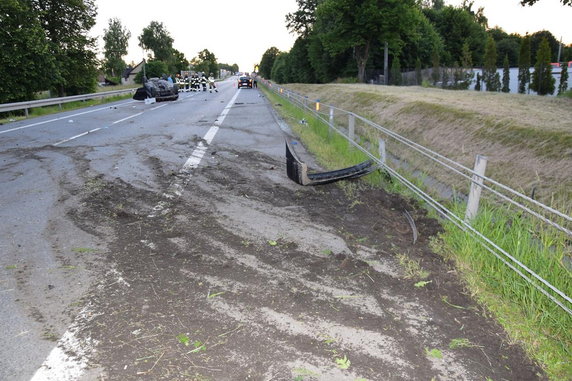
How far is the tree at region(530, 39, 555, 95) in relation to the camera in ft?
84.4

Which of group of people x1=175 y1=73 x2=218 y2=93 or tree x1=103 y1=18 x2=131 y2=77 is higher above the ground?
tree x1=103 y1=18 x2=131 y2=77

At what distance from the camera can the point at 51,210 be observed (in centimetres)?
622

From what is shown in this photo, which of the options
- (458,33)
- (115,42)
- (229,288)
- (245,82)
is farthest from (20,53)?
(115,42)

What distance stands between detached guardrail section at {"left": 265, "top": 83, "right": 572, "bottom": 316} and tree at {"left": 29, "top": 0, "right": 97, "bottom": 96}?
3016 centimetres

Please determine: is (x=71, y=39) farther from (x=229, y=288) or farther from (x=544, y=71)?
(x=229, y=288)

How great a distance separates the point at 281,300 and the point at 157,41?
14470 centimetres

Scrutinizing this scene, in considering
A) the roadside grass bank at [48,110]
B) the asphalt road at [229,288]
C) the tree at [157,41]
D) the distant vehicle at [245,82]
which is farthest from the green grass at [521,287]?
the tree at [157,41]

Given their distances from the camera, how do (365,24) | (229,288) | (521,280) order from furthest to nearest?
(365,24), (521,280), (229,288)

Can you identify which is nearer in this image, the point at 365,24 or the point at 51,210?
the point at 51,210

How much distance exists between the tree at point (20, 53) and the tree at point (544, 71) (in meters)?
32.2

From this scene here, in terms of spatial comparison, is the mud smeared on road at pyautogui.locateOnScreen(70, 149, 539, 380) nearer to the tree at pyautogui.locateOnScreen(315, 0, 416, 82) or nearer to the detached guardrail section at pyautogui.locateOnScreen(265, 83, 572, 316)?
the detached guardrail section at pyautogui.locateOnScreen(265, 83, 572, 316)

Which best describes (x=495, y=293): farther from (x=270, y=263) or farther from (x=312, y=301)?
(x=270, y=263)

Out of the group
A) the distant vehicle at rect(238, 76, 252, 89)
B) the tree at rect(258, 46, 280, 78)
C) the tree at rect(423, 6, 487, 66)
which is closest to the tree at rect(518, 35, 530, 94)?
the distant vehicle at rect(238, 76, 252, 89)

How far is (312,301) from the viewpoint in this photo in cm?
373
